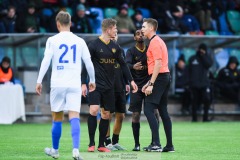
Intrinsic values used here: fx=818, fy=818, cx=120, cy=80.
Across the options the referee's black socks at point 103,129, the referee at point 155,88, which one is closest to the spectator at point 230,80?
the referee at point 155,88

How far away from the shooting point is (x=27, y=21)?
26.4 metres

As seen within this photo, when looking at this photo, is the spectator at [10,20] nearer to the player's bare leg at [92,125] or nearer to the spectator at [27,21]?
the spectator at [27,21]

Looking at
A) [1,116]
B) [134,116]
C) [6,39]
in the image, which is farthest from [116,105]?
[6,39]

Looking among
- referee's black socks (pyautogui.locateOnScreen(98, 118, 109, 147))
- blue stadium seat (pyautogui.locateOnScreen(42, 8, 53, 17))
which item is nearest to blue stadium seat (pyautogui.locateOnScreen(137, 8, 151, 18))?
blue stadium seat (pyautogui.locateOnScreen(42, 8, 53, 17))

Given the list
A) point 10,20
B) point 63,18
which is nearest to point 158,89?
point 63,18

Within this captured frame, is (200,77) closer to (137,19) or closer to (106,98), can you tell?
(137,19)

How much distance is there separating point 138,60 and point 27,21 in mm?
11551

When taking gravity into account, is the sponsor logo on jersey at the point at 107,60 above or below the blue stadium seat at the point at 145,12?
below

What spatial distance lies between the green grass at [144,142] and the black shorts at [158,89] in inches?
37.2

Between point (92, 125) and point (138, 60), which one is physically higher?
point (138, 60)

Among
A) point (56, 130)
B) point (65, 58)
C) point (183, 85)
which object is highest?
point (65, 58)

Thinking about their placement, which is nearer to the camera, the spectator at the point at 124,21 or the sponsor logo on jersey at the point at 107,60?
the sponsor logo on jersey at the point at 107,60

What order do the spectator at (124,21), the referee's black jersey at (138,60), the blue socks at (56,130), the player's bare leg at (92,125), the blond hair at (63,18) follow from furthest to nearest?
the spectator at (124,21) → the referee's black jersey at (138,60) → the player's bare leg at (92,125) → the blue socks at (56,130) → the blond hair at (63,18)

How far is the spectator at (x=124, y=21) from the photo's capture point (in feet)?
89.9
